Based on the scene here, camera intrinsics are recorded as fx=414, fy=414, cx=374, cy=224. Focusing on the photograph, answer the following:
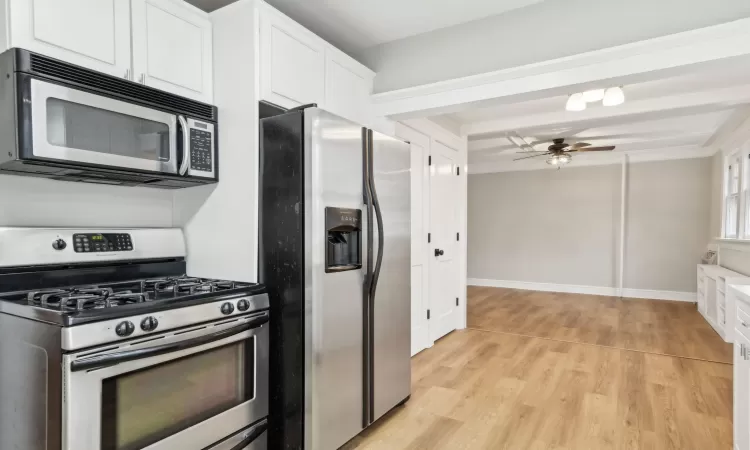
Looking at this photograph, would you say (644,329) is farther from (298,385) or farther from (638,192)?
(298,385)

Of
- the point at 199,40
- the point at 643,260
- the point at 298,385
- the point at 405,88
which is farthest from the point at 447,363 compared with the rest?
the point at 643,260

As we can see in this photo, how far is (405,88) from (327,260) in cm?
146

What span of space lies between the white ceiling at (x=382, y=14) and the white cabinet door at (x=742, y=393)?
201 cm

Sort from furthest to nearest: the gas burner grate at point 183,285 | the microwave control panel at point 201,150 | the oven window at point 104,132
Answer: the microwave control panel at point 201,150 → the gas burner grate at point 183,285 → the oven window at point 104,132

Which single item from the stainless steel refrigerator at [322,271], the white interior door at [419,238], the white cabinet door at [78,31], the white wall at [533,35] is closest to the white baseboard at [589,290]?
the white interior door at [419,238]

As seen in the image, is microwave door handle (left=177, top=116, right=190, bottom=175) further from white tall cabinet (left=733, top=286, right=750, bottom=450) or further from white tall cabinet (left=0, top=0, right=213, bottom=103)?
white tall cabinet (left=733, top=286, right=750, bottom=450)

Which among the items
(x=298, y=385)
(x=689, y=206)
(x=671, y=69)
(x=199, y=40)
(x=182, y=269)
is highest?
(x=199, y=40)

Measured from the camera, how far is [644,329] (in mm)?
4723

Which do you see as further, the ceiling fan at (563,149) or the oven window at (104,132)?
the ceiling fan at (563,149)

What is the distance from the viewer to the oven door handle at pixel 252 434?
1.84 m

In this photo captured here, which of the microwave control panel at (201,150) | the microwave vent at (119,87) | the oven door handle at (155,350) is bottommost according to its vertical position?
the oven door handle at (155,350)

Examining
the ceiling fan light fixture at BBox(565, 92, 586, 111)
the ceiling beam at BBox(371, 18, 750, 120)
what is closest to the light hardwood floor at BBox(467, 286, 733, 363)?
the ceiling fan light fixture at BBox(565, 92, 586, 111)

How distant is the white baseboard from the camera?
20.9 feet

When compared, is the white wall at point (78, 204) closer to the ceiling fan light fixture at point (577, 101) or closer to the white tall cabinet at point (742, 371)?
the white tall cabinet at point (742, 371)
